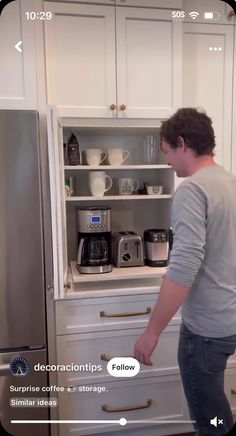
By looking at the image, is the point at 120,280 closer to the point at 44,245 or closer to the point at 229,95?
the point at 44,245

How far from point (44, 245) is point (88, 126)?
47cm

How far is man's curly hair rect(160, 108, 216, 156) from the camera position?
32.5 inches

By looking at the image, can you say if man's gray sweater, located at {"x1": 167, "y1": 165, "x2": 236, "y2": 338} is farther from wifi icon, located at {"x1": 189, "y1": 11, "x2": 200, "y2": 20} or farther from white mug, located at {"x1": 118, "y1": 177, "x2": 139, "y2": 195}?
wifi icon, located at {"x1": 189, "y1": 11, "x2": 200, "y2": 20}

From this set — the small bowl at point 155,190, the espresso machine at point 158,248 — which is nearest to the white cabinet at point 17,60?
the small bowl at point 155,190

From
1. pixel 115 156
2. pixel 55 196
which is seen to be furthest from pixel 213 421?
pixel 115 156

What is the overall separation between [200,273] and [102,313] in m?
0.50

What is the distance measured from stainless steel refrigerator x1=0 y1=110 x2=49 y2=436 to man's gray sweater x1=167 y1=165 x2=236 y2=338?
526 mm

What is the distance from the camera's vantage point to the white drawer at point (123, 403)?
1.17m

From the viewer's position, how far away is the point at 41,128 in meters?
1.19

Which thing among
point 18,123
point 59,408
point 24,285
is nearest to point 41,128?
point 18,123

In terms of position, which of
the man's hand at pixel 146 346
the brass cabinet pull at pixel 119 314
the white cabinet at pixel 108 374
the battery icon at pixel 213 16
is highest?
the battery icon at pixel 213 16

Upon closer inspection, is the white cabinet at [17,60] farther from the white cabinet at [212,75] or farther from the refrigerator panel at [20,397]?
the refrigerator panel at [20,397]

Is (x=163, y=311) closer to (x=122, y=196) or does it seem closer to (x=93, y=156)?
(x=122, y=196)

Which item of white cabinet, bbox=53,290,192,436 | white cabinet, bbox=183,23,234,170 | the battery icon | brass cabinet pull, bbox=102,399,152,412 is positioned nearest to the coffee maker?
white cabinet, bbox=53,290,192,436
